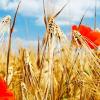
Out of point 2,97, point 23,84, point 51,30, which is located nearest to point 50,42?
point 51,30

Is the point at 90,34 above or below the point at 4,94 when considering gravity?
above

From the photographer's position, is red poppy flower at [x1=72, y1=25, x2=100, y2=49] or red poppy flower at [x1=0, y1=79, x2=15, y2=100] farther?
red poppy flower at [x1=72, y1=25, x2=100, y2=49]

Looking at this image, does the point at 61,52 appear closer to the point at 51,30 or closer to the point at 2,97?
the point at 51,30

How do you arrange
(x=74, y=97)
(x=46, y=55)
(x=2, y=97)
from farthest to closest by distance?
1. (x=74, y=97)
2. (x=46, y=55)
3. (x=2, y=97)

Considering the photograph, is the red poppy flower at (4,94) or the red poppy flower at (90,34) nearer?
the red poppy flower at (4,94)

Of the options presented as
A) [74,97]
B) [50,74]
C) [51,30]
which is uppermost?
[51,30]

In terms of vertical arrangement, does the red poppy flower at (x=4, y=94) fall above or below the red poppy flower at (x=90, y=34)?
below

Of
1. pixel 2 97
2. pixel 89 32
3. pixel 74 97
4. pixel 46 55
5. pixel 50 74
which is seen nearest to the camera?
pixel 2 97

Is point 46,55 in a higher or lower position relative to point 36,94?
higher

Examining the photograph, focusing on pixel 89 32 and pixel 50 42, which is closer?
pixel 50 42

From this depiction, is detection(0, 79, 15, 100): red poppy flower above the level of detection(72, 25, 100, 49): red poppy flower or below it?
below

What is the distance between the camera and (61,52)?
107 centimetres

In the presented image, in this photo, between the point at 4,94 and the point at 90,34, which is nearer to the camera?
the point at 4,94

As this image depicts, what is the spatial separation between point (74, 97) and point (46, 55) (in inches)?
11.4
